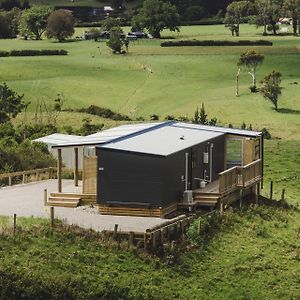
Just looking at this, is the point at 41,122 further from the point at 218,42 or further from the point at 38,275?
the point at 218,42

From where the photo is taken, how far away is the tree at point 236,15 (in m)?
127

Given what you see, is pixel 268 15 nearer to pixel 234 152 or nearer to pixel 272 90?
pixel 272 90

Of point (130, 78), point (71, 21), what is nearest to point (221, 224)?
point (130, 78)

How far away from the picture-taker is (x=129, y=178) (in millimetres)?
27906

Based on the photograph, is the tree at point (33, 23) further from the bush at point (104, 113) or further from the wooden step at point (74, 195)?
the wooden step at point (74, 195)

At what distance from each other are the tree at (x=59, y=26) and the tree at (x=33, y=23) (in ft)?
11.6

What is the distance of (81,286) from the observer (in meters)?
Answer: 22.9

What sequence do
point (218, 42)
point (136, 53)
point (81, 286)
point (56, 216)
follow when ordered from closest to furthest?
point (81, 286) → point (56, 216) → point (136, 53) → point (218, 42)

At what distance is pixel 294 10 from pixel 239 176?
313 feet

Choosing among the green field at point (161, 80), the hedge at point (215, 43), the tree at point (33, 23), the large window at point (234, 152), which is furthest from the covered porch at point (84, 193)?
the tree at point (33, 23)

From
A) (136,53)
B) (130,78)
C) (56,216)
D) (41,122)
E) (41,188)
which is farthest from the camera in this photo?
(136,53)

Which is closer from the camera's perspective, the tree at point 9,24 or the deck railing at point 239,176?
the deck railing at point 239,176

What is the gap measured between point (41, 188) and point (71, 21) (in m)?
92.6

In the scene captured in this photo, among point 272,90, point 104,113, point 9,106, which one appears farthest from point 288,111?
point 9,106
